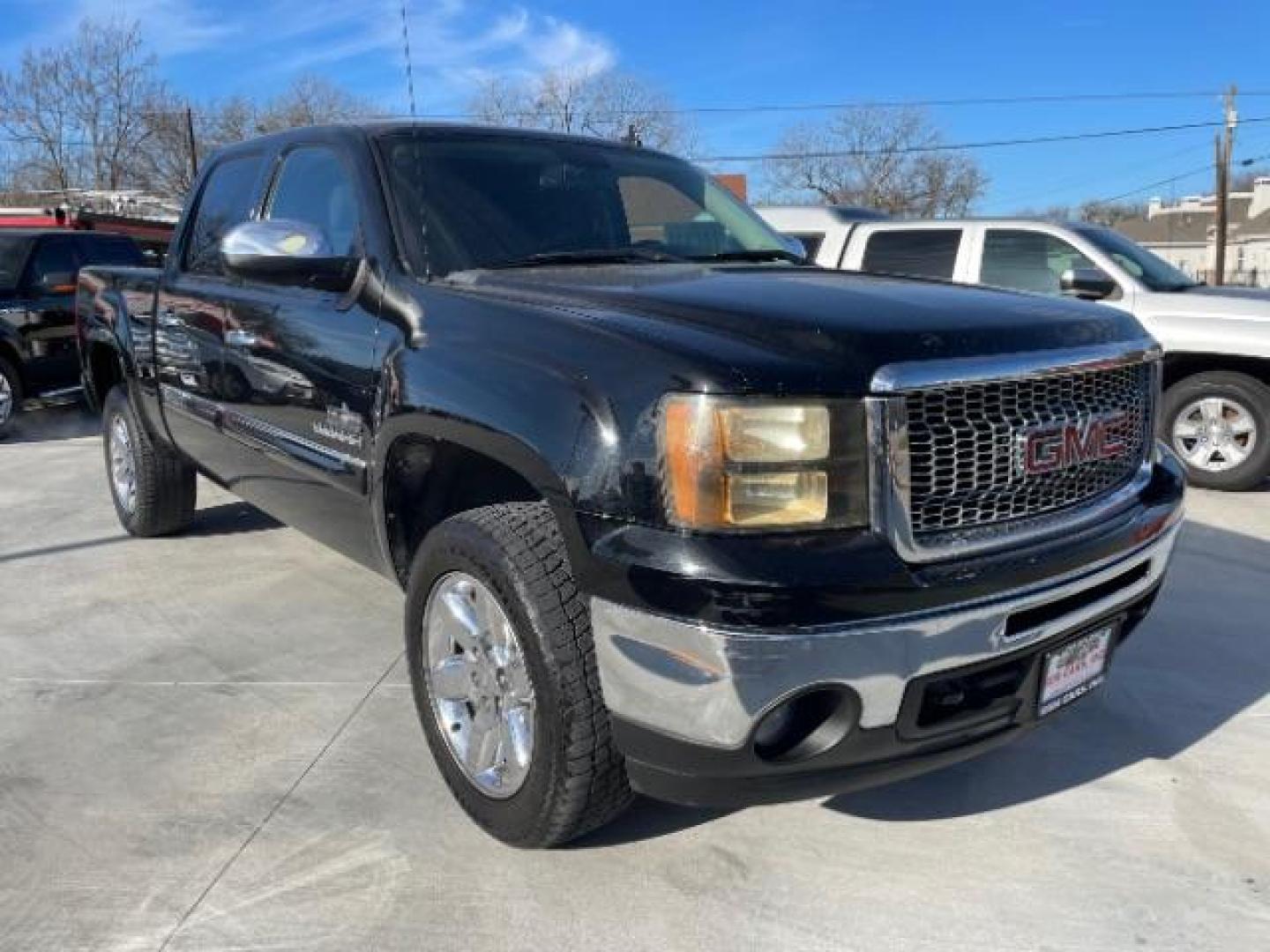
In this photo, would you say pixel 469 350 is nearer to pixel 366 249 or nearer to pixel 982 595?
pixel 366 249

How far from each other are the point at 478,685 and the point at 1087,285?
5.58 m

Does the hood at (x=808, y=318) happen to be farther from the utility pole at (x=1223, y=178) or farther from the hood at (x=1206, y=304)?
the utility pole at (x=1223, y=178)

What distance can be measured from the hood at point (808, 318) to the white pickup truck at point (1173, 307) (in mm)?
4260

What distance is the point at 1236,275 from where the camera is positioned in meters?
56.1

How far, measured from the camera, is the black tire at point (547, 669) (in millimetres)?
2258

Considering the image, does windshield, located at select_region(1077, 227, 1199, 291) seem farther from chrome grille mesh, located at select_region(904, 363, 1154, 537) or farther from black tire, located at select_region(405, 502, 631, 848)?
black tire, located at select_region(405, 502, 631, 848)

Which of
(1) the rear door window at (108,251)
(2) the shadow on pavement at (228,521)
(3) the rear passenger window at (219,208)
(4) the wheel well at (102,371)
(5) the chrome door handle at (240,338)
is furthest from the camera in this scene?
(1) the rear door window at (108,251)

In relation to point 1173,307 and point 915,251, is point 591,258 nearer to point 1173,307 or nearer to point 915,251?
point 1173,307

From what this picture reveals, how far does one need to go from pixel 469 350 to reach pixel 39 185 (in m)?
48.7

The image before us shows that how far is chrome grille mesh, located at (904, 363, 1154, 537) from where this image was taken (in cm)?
215

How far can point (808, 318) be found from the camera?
2277mm

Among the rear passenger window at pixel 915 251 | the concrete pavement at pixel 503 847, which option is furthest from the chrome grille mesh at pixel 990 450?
the rear passenger window at pixel 915 251

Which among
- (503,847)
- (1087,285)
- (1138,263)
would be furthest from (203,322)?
(1138,263)

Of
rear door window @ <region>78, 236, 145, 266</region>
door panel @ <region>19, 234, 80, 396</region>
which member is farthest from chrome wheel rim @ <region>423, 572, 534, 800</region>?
rear door window @ <region>78, 236, 145, 266</region>
